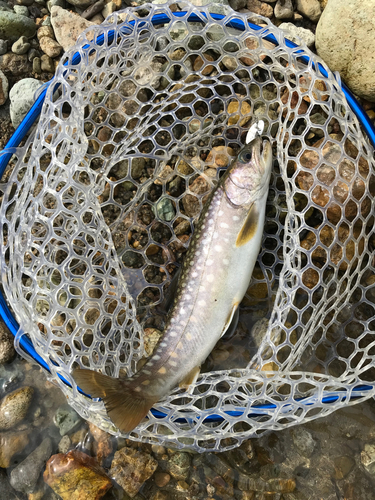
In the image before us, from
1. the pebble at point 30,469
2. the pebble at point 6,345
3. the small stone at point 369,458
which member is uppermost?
the pebble at point 6,345

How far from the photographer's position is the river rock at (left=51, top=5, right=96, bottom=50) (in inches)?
122

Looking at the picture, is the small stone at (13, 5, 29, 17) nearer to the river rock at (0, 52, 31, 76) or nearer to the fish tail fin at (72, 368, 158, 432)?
the river rock at (0, 52, 31, 76)

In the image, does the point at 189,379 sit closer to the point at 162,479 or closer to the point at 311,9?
the point at 162,479

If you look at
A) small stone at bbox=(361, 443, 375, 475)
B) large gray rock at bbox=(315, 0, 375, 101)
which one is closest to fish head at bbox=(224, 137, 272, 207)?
large gray rock at bbox=(315, 0, 375, 101)

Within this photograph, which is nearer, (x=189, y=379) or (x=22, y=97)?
(x=189, y=379)

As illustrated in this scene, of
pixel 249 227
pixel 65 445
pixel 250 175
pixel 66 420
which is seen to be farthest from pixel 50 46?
pixel 65 445

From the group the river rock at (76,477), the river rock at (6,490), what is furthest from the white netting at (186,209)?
the river rock at (6,490)

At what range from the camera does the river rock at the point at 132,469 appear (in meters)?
2.68

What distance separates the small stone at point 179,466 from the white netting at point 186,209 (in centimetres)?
19

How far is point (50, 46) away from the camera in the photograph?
10.4ft

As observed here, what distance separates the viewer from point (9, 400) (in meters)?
2.92

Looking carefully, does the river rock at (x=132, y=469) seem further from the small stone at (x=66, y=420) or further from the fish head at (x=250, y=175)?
the fish head at (x=250, y=175)

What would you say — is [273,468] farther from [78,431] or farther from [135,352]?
[78,431]

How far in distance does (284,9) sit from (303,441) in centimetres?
316
